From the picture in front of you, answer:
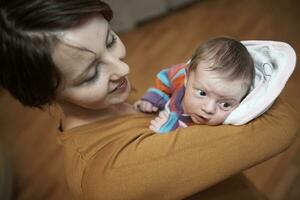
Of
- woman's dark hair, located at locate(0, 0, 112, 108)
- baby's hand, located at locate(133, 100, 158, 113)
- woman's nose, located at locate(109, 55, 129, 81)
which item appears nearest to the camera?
woman's dark hair, located at locate(0, 0, 112, 108)

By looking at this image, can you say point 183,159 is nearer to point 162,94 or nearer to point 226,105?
point 226,105

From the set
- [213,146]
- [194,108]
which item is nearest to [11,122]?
[194,108]

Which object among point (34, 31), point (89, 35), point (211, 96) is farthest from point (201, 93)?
point (34, 31)

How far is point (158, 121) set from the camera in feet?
3.22

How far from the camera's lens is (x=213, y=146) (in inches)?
30.1

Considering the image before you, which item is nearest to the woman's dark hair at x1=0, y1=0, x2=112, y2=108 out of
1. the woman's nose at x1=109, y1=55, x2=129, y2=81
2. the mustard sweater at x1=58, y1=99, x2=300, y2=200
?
the woman's nose at x1=109, y1=55, x2=129, y2=81

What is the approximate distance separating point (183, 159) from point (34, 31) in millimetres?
402

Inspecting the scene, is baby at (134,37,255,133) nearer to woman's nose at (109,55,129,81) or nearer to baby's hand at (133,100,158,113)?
baby's hand at (133,100,158,113)

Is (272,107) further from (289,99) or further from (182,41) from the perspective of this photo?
(182,41)

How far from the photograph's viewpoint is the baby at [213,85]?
922 millimetres

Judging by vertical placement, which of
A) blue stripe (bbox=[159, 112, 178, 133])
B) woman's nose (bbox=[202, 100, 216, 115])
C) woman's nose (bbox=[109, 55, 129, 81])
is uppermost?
woman's nose (bbox=[109, 55, 129, 81])

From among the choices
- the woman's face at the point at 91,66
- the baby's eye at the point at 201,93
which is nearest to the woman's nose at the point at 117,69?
the woman's face at the point at 91,66

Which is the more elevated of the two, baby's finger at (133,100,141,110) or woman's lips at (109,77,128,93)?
woman's lips at (109,77,128,93)

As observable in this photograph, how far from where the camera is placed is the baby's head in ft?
3.02
